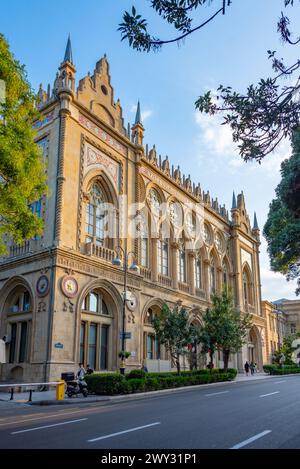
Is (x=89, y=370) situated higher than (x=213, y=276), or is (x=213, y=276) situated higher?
(x=213, y=276)

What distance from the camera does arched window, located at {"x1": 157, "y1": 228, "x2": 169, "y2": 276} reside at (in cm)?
3394

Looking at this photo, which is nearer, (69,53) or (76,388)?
(76,388)

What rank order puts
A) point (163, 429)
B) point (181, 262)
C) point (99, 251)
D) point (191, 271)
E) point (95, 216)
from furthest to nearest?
point (191, 271)
point (181, 262)
point (95, 216)
point (99, 251)
point (163, 429)

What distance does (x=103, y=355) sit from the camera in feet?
86.6

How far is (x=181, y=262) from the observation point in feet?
122

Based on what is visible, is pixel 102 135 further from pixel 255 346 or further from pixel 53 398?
pixel 255 346

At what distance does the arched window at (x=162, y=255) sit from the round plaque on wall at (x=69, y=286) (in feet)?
35.3

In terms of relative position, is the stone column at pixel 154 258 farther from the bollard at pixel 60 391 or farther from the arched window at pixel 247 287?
the arched window at pixel 247 287

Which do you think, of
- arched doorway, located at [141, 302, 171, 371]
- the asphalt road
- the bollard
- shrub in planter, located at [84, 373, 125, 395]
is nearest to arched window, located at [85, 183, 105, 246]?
arched doorway, located at [141, 302, 171, 371]

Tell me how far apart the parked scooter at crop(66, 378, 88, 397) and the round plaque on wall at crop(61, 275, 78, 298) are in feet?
16.4

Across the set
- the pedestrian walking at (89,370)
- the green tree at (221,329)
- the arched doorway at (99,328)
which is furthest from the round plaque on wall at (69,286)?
the green tree at (221,329)

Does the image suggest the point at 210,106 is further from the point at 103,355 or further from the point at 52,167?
the point at 103,355

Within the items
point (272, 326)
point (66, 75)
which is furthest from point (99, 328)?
point (272, 326)

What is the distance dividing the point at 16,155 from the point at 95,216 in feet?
45.1
